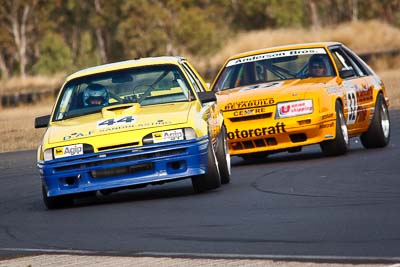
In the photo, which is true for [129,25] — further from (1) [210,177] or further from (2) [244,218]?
(2) [244,218]

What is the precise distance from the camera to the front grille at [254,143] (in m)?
14.6

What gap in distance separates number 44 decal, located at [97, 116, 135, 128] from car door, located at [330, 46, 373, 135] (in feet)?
13.4

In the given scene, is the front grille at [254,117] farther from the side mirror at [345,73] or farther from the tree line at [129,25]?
the tree line at [129,25]

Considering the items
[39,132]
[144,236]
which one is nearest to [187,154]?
[144,236]

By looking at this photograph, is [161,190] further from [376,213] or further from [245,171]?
[376,213]

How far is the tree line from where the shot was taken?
6406cm

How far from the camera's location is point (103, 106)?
1241 centimetres

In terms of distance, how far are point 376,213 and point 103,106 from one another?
12.6 ft

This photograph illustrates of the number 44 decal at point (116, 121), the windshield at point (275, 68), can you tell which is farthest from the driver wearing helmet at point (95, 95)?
the windshield at point (275, 68)

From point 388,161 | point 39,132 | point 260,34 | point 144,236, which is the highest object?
point 144,236

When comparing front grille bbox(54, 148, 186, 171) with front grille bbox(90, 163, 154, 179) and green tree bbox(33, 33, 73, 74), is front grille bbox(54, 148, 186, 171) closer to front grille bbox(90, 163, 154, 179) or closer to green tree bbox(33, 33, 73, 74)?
front grille bbox(90, 163, 154, 179)

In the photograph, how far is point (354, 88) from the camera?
50.9 ft

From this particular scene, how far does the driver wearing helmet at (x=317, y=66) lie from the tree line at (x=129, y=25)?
47919 millimetres

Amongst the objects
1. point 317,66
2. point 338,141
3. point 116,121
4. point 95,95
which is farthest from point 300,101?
point 116,121
